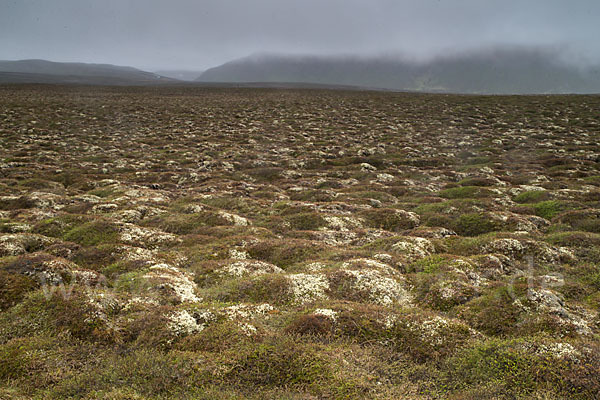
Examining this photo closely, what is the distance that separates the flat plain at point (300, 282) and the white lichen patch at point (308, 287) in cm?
6

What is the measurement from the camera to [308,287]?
1042 centimetres

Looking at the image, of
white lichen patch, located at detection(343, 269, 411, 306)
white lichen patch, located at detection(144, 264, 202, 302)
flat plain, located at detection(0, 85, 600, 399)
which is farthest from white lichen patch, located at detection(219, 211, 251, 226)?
white lichen patch, located at detection(343, 269, 411, 306)

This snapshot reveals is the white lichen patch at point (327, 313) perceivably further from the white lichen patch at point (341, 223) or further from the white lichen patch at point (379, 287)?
the white lichen patch at point (341, 223)

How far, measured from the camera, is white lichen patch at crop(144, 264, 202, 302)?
392 inches

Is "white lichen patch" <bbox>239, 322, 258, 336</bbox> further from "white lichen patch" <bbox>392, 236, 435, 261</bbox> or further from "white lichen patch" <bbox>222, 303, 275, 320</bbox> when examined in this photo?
"white lichen patch" <bbox>392, 236, 435, 261</bbox>

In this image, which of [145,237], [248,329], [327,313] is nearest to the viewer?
[248,329]

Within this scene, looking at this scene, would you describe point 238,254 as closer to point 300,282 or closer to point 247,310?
point 300,282

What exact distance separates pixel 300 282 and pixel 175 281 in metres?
4.17

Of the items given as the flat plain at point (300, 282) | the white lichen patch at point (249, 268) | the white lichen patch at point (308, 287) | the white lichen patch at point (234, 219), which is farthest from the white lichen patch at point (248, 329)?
the white lichen patch at point (234, 219)

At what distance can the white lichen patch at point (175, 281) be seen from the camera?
9961 mm

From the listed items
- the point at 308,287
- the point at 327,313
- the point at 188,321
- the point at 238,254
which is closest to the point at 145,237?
the point at 238,254

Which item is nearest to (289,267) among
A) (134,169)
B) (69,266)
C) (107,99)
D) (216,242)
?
(216,242)

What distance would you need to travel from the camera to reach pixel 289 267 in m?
12.6

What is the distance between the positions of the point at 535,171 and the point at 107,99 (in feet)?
311
